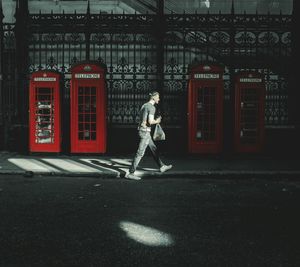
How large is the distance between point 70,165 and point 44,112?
86.7 inches

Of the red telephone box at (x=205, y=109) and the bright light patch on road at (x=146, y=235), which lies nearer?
the bright light patch on road at (x=146, y=235)

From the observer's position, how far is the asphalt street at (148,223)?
555 cm

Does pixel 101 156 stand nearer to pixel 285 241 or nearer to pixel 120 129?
pixel 120 129

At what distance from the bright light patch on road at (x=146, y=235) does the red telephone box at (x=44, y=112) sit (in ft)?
24.2

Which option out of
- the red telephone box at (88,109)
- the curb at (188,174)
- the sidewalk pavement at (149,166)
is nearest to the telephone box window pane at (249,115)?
the sidewalk pavement at (149,166)

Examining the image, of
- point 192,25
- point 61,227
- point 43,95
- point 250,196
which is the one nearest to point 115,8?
point 192,25

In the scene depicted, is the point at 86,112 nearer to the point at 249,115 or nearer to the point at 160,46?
the point at 160,46

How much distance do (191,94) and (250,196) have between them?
5.14 metres

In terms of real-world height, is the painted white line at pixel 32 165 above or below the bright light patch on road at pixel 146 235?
above

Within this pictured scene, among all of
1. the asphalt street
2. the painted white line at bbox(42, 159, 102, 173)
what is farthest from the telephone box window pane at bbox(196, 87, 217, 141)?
the asphalt street

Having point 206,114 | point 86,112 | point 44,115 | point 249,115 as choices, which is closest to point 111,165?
point 86,112

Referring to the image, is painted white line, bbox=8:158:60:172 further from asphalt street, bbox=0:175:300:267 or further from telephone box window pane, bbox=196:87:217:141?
telephone box window pane, bbox=196:87:217:141

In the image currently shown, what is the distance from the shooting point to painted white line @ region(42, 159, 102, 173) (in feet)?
38.2

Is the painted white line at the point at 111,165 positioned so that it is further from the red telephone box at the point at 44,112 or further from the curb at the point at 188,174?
the red telephone box at the point at 44,112
